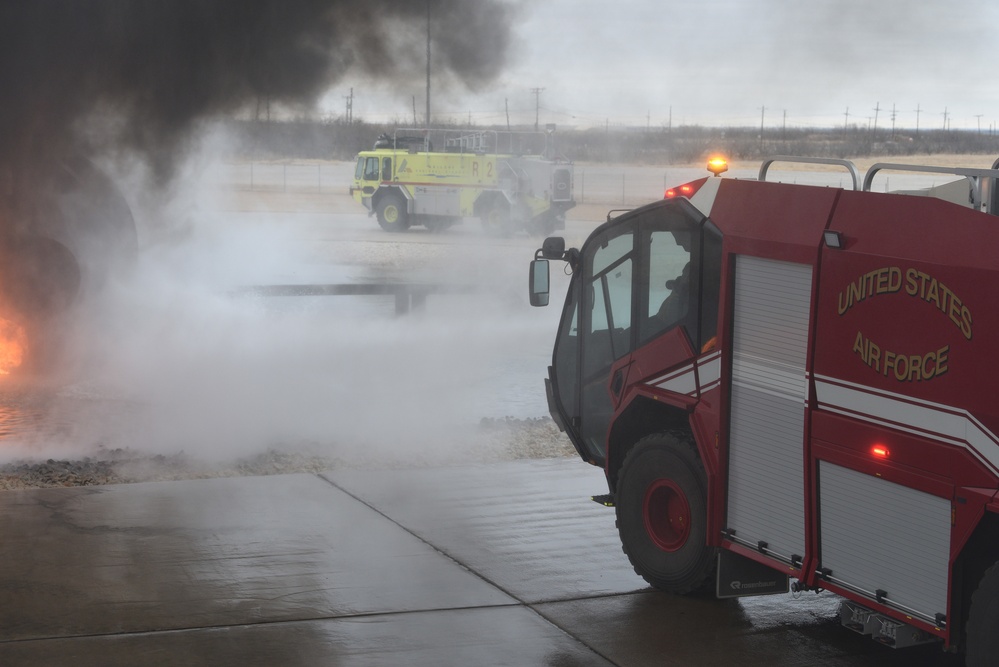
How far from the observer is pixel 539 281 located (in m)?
6.22

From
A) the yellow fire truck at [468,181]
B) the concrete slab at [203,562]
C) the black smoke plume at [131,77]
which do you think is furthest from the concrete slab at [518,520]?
the yellow fire truck at [468,181]

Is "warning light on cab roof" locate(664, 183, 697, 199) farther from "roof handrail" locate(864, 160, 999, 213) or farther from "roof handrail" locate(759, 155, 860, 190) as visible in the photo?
"roof handrail" locate(864, 160, 999, 213)

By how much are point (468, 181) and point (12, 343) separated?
18523mm

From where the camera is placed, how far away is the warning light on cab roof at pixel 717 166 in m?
5.53

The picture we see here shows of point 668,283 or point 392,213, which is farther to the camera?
point 392,213

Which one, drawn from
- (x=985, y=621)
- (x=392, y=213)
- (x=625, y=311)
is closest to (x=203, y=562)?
(x=625, y=311)

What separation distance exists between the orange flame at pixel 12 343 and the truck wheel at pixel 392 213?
1935 cm

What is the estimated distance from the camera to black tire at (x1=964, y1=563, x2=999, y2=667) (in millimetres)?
3914

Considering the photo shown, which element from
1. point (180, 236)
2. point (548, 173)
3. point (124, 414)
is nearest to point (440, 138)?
point (548, 173)

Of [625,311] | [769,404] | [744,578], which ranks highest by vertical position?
[625,311]

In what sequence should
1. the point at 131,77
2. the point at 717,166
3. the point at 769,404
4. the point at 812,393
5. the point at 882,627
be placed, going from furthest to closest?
the point at 131,77 → the point at 717,166 → the point at 769,404 → the point at 812,393 → the point at 882,627

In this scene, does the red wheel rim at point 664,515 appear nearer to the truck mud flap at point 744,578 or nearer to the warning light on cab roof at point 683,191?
the truck mud flap at point 744,578

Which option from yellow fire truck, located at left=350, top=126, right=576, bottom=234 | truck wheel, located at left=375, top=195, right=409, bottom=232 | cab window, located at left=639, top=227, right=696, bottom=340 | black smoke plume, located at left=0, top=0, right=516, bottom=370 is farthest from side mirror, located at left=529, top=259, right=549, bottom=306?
truck wheel, located at left=375, top=195, right=409, bottom=232

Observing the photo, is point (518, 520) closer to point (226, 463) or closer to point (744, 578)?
point (744, 578)
